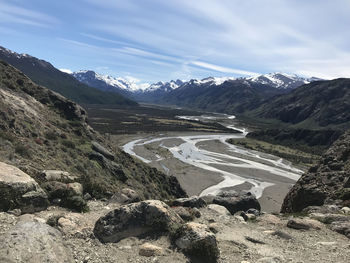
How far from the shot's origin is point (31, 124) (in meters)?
35.6

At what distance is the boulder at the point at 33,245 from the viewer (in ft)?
27.2

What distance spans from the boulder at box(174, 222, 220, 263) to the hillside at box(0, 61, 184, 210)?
7.97 metres

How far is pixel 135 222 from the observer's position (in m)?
11.9

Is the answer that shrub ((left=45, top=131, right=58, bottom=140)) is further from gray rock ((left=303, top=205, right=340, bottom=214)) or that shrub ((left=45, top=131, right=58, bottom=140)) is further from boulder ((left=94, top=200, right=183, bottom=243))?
gray rock ((left=303, top=205, right=340, bottom=214))

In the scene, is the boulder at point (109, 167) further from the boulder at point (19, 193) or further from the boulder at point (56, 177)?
the boulder at point (19, 193)

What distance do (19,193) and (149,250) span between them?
6.16 m

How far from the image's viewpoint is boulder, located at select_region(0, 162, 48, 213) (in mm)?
11711

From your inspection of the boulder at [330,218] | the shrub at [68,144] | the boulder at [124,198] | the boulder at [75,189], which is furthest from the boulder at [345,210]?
the shrub at [68,144]

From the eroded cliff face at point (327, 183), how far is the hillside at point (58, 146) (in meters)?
16.8

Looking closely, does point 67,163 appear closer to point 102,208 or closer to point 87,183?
point 87,183

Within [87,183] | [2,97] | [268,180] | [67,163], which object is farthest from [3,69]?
[268,180]

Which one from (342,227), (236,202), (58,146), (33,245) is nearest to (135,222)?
(33,245)

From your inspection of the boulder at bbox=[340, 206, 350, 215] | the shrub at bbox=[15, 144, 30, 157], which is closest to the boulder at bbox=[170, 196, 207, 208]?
the boulder at bbox=[340, 206, 350, 215]

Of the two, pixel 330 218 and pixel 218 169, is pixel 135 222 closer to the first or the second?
pixel 330 218
